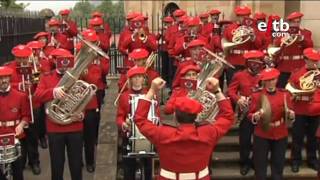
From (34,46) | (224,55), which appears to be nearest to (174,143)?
(34,46)

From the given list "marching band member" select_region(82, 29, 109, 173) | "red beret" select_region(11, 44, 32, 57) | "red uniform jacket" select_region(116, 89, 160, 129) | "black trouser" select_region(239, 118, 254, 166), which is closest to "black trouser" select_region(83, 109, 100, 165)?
"marching band member" select_region(82, 29, 109, 173)

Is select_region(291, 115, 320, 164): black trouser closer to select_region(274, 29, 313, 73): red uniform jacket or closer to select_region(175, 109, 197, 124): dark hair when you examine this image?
select_region(274, 29, 313, 73): red uniform jacket

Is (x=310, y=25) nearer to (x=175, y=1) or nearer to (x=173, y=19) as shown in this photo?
(x=173, y=19)

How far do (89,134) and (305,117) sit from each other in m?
3.33

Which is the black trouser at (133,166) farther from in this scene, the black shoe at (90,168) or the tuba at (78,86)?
the black shoe at (90,168)

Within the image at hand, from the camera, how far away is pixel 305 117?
907 centimetres

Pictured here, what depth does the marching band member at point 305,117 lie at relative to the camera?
8633 millimetres

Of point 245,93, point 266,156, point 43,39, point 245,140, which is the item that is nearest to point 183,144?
point 266,156

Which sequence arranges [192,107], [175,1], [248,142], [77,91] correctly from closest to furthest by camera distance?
[192,107], [77,91], [248,142], [175,1]

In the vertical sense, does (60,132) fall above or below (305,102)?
below

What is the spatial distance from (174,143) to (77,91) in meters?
2.25

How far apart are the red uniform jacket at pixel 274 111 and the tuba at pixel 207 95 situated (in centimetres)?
99

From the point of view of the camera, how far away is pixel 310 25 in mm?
12148

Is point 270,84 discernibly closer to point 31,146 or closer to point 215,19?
point 215,19
